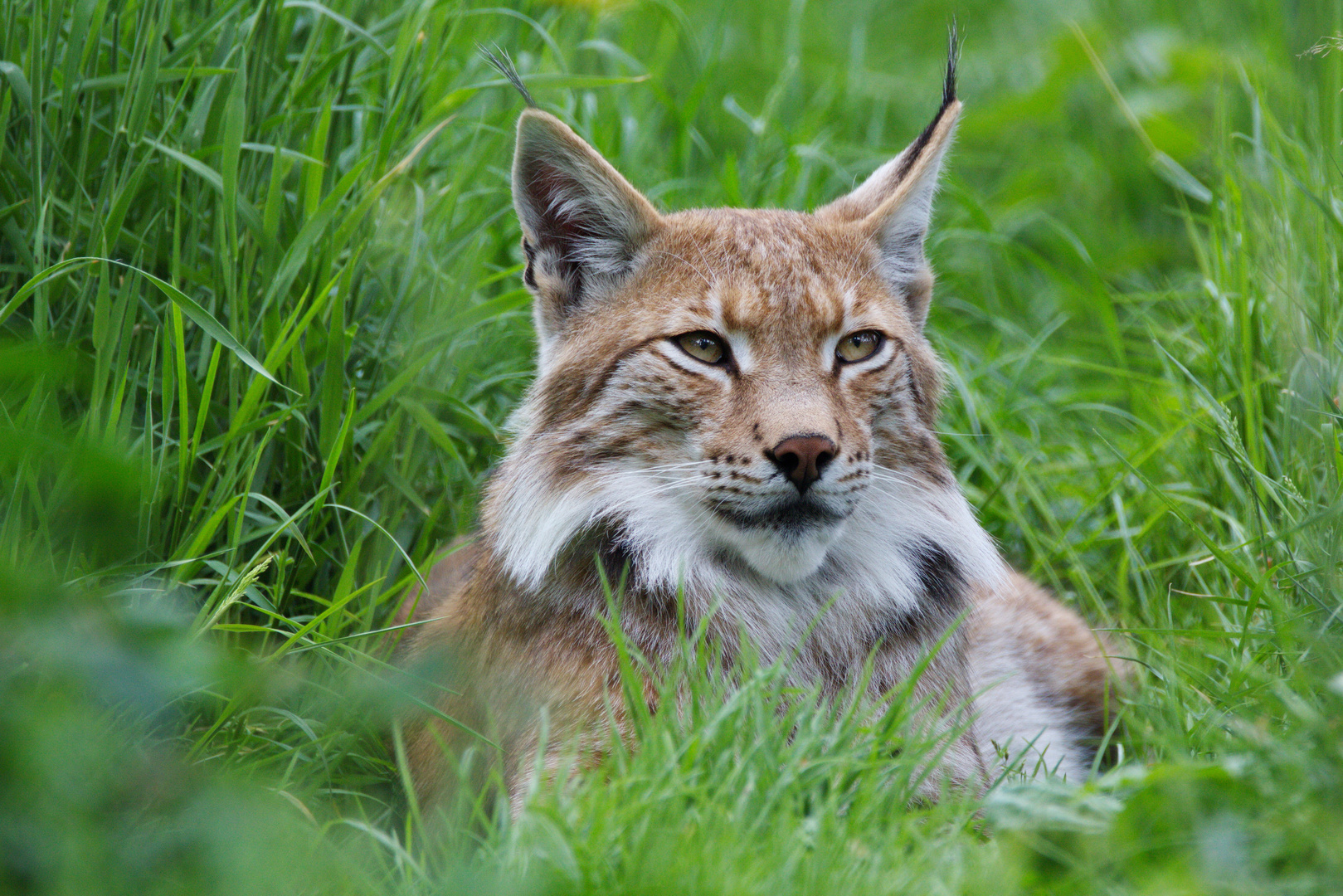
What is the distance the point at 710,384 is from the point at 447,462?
4.92ft

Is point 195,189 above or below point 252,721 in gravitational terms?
above

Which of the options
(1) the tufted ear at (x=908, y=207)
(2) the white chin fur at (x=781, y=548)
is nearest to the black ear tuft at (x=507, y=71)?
(1) the tufted ear at (x=908, y=207)

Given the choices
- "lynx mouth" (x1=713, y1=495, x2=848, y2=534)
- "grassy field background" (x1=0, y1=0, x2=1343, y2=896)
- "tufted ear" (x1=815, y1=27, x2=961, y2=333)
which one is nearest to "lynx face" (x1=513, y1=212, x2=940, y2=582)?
"lynx mouth" (x1=713, y1=495, x2=848, y2=534)

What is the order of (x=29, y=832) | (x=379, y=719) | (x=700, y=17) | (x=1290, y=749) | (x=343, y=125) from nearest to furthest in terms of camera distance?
(x=29, y=832)
(x=1290, y=749)
(x=379, y=719)
(x=343, y=125)
(x=700, y=17)

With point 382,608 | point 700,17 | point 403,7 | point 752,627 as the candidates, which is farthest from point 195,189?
point 700,17

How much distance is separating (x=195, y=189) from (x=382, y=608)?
1400 millimetres

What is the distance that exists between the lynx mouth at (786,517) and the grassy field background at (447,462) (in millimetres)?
418

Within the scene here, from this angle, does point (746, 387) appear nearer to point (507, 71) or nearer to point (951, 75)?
point (507, 71)

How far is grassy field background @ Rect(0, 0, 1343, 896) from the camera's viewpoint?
2139 mm

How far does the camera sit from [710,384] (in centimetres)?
326

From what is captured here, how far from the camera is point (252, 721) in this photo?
3307 mm

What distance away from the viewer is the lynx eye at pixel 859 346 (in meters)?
3.46

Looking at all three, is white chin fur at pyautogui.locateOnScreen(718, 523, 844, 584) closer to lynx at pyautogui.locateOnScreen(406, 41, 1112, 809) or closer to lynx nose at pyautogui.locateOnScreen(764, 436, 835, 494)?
lynx at pyautogui.locateOnScreen(406, 41, 1112, 809)

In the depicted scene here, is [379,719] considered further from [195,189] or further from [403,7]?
[403,7]
